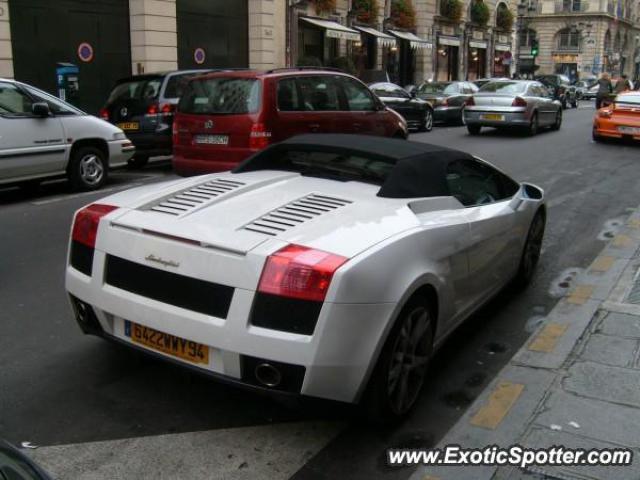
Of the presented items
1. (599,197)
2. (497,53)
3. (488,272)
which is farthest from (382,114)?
(497,53)

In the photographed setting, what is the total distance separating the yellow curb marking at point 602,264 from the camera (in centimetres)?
653

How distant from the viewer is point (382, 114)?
440 inches

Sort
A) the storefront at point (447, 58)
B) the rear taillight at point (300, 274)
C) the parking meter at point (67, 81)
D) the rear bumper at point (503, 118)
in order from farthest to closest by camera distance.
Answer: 1. the storefront at point (447, 58)
2. the rear bumper at point (503, 118)
3. the parking meter at point (67, 81)
4. the rear taillight at point (300, 274)

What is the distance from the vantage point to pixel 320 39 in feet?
96.7

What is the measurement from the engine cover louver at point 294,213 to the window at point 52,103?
6.84 m

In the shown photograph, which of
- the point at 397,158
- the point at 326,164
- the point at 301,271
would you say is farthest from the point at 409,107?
the point at 301,271

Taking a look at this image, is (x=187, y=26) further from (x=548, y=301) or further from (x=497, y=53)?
(x=497, y=53)

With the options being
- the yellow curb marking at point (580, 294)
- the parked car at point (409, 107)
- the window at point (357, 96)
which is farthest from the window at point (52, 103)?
the parked car at point (409, 107)

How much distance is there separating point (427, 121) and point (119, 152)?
11.8m

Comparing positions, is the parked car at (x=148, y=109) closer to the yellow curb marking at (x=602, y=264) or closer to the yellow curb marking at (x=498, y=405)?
the yellow curb marking at (x=602, y=264)

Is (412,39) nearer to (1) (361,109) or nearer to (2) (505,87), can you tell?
(2) (505,87)

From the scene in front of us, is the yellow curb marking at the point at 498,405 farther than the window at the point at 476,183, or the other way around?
the window at the point at 476,183

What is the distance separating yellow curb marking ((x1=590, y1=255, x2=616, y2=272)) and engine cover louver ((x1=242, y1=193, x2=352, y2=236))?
3.56 metres

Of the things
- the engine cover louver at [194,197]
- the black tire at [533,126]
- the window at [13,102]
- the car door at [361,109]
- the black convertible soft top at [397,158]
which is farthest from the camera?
the black tire at [533,126]
